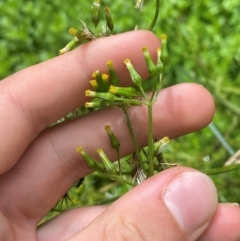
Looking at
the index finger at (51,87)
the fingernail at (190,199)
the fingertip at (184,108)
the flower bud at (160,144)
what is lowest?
the fingernail at (190,199)

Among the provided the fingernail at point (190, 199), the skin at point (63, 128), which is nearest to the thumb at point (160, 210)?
the fingernail at point (190, 199)

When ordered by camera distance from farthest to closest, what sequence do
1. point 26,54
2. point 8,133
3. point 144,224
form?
point 26,54, point 8,133, point 144,224

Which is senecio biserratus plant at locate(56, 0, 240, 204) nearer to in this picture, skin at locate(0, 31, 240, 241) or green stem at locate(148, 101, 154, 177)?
green stem at locate(148, 101, 154, 177)

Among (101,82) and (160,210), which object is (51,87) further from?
(160,210)

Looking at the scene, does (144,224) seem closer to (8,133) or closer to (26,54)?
(8,133)

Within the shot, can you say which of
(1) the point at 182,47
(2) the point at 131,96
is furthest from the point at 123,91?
(1) the point at 182,47

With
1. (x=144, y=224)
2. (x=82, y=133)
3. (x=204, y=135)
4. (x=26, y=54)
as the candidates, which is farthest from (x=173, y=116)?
(x=26, y=54)

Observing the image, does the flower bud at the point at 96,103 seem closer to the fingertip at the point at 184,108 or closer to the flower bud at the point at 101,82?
the flower bud at the point at 101,82
